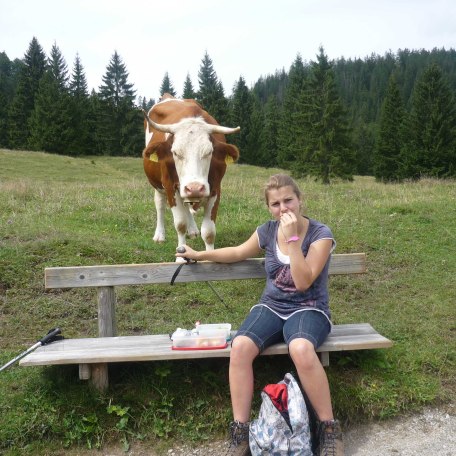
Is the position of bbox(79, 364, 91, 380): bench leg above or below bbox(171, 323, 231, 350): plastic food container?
below

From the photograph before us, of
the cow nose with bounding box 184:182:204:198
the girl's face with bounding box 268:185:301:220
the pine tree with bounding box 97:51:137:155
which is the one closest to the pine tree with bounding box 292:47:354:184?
the pine tree with bounding box 97:51:137:155

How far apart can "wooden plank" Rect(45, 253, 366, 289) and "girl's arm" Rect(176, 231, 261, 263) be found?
13 cm

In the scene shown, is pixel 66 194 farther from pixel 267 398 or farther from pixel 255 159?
pixel 255 159

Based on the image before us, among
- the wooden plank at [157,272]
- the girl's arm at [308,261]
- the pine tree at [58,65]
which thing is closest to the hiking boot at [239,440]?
the girl's arm at [308,261]

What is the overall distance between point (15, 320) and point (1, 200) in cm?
662

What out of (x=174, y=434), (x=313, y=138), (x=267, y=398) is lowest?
(x=174, y=434)

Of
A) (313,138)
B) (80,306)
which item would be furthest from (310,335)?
(313,138)

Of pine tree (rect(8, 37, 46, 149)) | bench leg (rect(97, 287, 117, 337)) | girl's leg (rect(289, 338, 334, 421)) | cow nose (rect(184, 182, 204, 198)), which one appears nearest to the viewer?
girl's leg (rect(289, 338, 334, 421))

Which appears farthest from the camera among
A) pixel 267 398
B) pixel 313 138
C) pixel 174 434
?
pixel 313 138

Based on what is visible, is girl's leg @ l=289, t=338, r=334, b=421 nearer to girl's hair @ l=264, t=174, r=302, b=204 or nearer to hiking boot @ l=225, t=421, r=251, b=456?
hiking boot @ l=225, t=421, r=251, b=456

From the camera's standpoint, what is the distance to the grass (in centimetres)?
350

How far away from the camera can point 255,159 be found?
53875 millimetres

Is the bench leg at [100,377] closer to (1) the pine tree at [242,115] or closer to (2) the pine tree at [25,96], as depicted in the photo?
(1) the pine tree at [242,115]

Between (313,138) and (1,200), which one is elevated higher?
(313,138)
